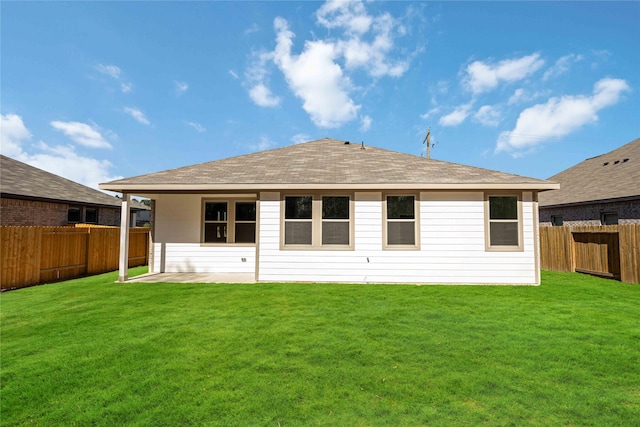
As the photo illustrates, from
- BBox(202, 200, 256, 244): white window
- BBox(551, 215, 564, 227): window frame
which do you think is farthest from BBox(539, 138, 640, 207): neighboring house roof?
BBox(202, 200, 256, 244): white window

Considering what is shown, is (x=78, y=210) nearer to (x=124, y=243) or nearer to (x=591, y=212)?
(x=124, y=243)

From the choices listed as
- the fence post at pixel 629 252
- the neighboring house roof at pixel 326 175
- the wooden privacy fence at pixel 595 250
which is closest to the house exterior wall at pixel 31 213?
the neighboring house roof at pixel 326 175

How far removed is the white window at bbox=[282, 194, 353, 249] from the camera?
823 centimetres

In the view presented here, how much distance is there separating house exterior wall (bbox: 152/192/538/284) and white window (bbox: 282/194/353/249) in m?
0.20

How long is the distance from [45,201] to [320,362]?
16.6 m

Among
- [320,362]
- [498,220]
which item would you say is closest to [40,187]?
[320,362]

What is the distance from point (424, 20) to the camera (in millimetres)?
12422

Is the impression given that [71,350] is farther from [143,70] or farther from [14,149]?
[14,149]

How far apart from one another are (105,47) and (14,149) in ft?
42.6

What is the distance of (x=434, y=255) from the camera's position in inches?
319

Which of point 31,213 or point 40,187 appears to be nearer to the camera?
point 31,213

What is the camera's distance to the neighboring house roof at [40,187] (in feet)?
42.0

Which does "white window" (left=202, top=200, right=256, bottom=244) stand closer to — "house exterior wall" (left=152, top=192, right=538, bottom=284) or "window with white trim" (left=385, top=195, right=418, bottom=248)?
"house exterior wall" (left=152, top=192, right=538, bottom=284)

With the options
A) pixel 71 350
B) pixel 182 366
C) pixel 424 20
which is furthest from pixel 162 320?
pixel 424 20
